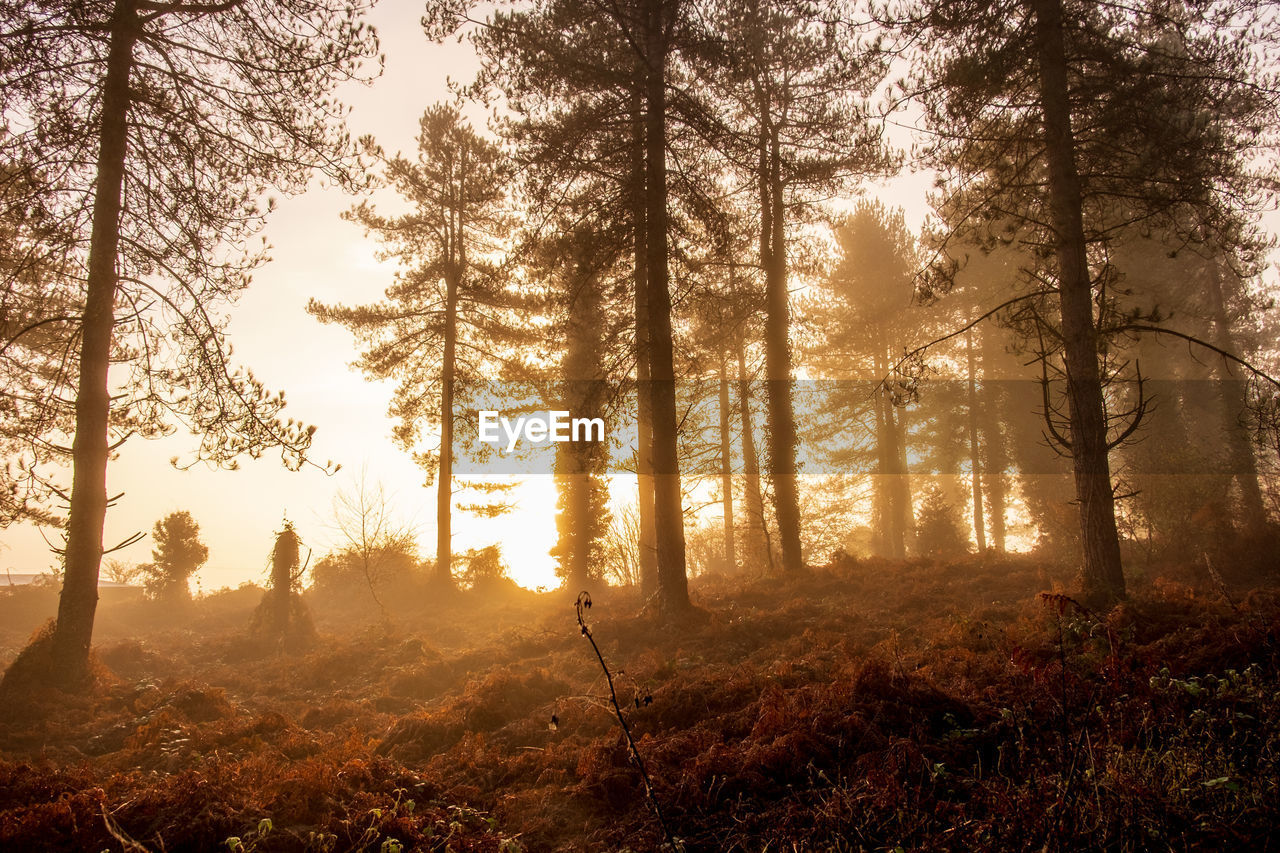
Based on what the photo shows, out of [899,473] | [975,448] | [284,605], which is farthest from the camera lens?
[899,473]

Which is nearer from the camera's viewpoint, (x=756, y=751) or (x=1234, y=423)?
(x=756, y=751)

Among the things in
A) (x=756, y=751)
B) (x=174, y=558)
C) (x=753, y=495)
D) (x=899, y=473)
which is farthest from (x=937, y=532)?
(x=174, y=558)

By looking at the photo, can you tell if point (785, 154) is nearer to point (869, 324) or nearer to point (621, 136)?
point (621, 136)

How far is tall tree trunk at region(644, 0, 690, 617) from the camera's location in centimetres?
1136

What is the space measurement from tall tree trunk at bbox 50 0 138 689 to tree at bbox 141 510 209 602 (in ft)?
47.4

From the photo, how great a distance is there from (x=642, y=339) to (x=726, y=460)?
12162 mm

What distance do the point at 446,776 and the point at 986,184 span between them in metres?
11.1

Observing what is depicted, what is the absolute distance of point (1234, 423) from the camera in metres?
19.7

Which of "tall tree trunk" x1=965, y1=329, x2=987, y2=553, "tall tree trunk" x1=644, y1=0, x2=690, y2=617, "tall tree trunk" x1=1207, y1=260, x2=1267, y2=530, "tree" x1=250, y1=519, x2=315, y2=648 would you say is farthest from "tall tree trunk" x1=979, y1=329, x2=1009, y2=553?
"tree" x1=250, y1=519, x2=315, y2=648

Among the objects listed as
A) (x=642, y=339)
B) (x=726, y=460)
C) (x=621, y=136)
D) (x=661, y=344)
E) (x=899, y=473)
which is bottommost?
(x=899, y=473)

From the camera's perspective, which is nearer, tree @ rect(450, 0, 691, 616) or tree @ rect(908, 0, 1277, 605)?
tree @ rect(908, 0, 1277, 605)

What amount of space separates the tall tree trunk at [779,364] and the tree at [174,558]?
1980 cm

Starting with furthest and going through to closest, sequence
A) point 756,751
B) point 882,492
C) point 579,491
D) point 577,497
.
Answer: point 882,492, point 577,497, point 579,491, point 756,751

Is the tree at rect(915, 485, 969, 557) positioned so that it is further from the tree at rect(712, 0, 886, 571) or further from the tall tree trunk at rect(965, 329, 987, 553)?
the tree at rect(712, 0, 886, 571)
